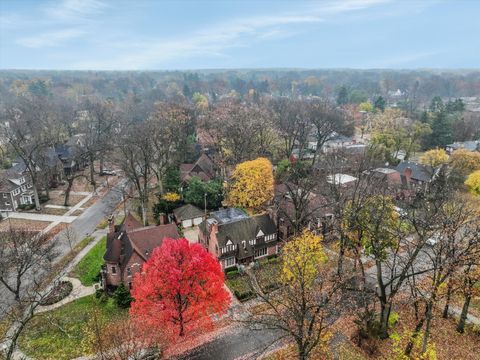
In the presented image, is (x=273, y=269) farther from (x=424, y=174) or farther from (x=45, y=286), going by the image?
(x=424, y=174)

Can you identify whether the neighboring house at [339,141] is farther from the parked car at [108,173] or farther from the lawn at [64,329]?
the lawn at [64,329]

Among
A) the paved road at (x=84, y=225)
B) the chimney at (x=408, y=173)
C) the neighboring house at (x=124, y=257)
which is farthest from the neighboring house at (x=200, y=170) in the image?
the chimney at (x=408, y=173)

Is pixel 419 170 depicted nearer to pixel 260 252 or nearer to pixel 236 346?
pixel 260 252

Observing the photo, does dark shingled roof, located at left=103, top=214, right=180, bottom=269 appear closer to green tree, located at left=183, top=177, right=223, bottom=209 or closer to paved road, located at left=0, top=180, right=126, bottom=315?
paved road, located at left=0, top=180, right=126, bottom=315

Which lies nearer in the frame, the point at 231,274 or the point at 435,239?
the point at 231,274

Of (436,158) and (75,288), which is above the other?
(436,158)

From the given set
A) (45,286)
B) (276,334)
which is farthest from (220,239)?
(45,286)

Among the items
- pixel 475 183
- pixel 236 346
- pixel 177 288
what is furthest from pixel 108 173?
pixel 475 183
